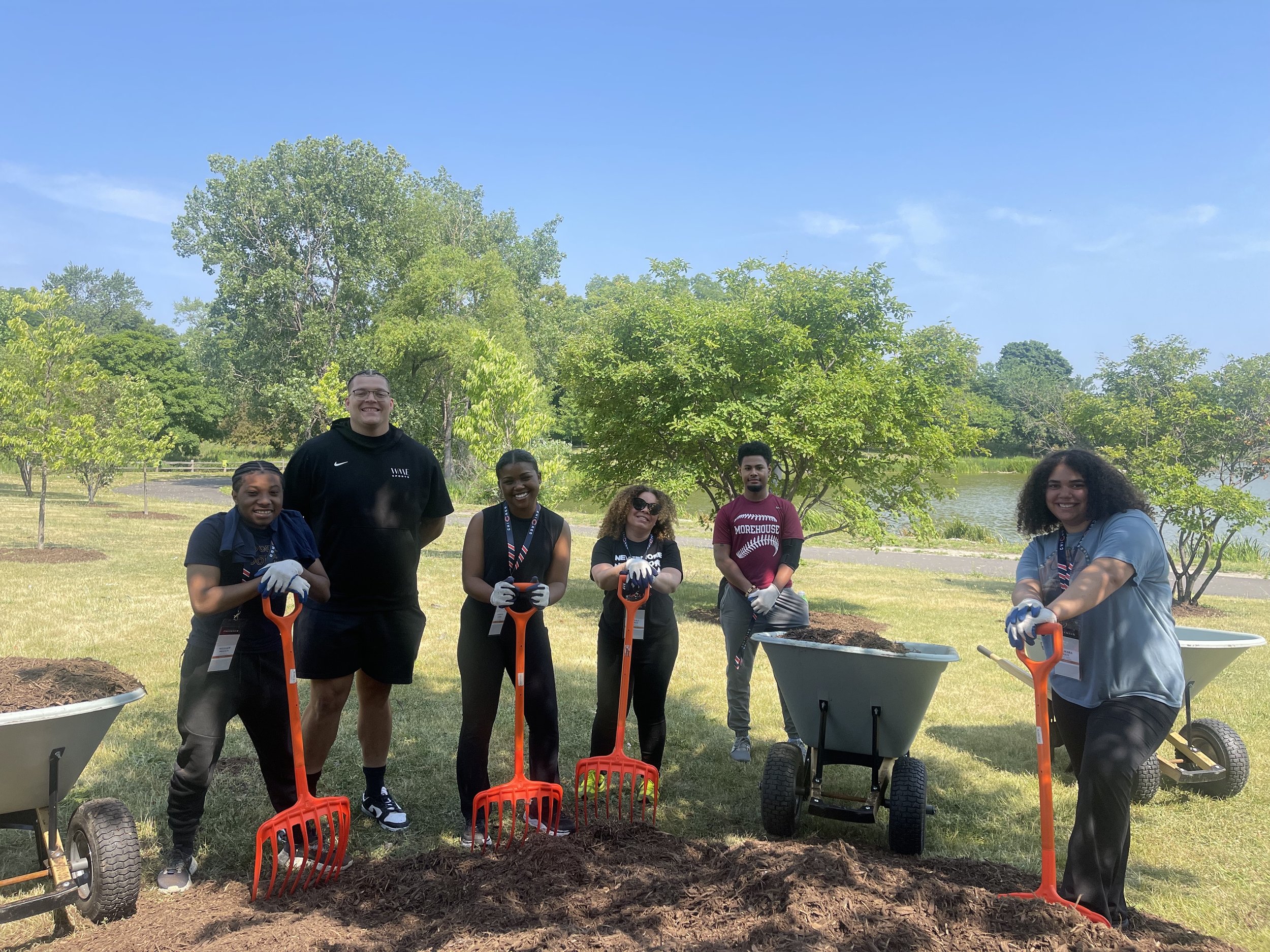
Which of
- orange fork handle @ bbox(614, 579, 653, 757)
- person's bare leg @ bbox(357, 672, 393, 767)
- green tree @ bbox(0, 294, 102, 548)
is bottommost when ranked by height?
person's bare leg @ bbox(357, 672, 393, 767)

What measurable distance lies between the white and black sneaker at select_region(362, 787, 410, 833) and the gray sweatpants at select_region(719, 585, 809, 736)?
6.72 feet

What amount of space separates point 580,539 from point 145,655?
1185 cm

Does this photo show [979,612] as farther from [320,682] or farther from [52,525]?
[52,525]

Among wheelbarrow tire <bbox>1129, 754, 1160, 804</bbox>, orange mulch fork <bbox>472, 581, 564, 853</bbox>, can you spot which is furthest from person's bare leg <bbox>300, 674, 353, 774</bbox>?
wheelbarrow tire <bbox>1129, 754, 1160, 804</bbox>

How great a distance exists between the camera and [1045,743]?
9.44 ft

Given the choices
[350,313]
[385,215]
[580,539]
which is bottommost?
[580,539]

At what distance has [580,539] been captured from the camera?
61.4 feet

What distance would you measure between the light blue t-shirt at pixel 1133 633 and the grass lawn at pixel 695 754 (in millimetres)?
1163

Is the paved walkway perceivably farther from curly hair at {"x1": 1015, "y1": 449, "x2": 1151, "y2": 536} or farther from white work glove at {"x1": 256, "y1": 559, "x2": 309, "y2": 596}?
white work glove at {"x1": 256, "y1": 559, "x2": 309, "y2": 596}

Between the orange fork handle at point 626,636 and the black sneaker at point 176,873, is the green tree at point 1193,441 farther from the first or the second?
the black sneaker at point 176,873

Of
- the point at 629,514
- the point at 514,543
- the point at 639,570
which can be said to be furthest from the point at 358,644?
the point at 629,514

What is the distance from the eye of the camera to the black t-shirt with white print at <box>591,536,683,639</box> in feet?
13.8

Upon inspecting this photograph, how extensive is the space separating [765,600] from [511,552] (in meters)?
1.56

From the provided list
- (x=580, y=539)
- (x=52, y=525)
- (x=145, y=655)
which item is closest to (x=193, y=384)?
(x=52, y=525)
